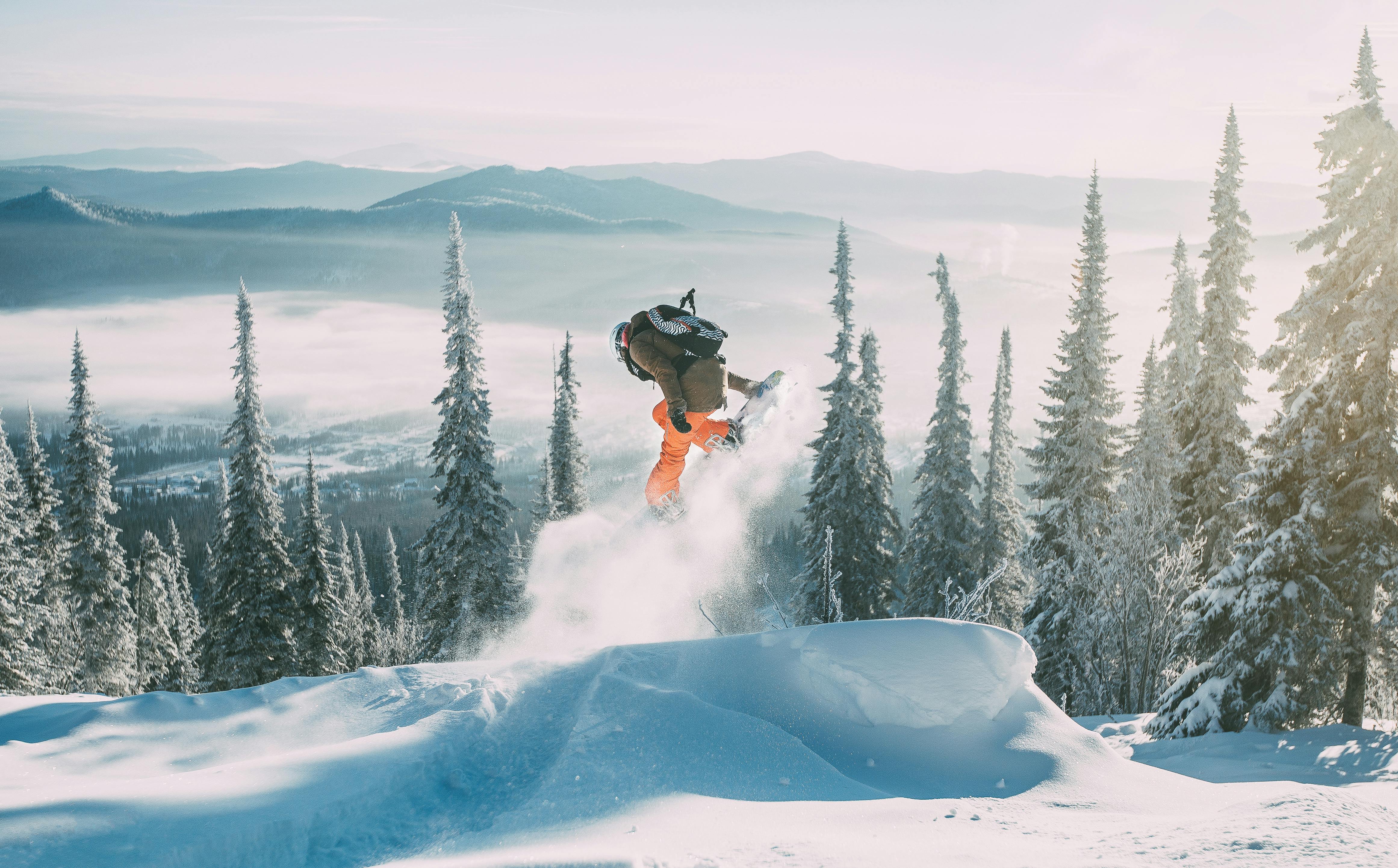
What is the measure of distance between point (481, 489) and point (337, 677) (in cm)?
1902

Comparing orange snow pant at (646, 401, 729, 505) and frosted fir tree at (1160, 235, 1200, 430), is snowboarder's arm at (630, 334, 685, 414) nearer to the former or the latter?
orange snow pant at (646, 401, 729, 505)

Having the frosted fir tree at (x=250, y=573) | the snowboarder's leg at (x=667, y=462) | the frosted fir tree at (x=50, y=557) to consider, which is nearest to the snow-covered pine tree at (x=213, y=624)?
the frosted fir tree at (x=250, y=573)

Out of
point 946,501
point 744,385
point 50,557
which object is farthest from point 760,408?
point 50,557

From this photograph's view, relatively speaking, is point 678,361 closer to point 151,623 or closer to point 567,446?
point 567,446

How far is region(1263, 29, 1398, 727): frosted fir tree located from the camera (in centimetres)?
1330

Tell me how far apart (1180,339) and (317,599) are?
31.4 metres

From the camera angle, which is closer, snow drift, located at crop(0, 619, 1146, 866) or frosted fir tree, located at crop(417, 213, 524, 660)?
snow drift, located at crop(0, 619, 1146, 866)

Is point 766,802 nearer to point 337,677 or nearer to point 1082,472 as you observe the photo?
point 337,677

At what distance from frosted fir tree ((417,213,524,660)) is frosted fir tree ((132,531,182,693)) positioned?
15.2 m

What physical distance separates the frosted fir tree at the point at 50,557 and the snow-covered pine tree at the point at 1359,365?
38090 millimetres

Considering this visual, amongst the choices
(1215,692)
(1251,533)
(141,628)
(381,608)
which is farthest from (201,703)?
(381,608)

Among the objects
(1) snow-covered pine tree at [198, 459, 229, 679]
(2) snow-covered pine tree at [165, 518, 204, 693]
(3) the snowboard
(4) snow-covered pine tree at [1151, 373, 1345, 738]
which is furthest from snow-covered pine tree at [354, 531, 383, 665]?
(4) snow-covered pine tree at [1151, 373, 1345, 738]

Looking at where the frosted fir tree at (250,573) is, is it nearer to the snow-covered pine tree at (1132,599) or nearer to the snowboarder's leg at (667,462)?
the snowboarder's leg at (667,462)

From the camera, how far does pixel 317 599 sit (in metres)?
30.4
